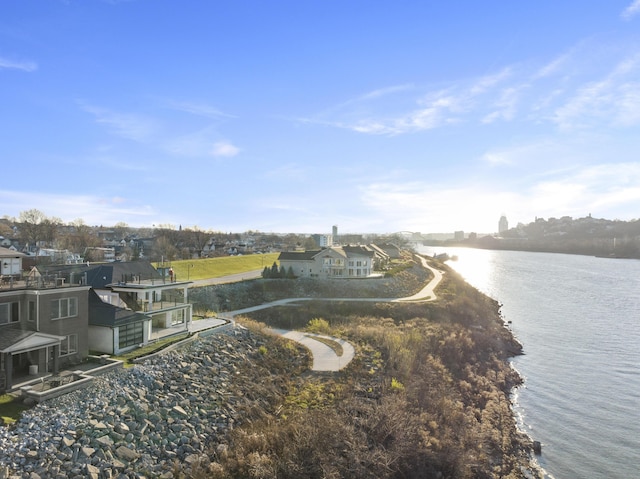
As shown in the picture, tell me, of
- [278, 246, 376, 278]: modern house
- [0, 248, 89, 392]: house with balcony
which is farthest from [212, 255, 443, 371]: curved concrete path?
[0, 248, 89, 392]: house with balcony

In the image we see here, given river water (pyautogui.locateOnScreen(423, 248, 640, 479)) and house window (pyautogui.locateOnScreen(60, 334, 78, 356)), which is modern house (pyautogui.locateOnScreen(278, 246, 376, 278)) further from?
house window (pyautogui.locateOnScreen(60, 334, 78, 356))

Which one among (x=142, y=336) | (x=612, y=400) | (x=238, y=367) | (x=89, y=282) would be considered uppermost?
(x=89, y=282)

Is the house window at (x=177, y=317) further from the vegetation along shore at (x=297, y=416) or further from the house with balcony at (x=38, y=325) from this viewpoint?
the house with balcony at (x=38, y=325)

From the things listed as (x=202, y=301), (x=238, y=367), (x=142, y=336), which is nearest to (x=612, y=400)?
(x=238, y=367)

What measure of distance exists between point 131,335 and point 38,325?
15.9 ft

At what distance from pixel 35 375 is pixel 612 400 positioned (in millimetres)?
29307

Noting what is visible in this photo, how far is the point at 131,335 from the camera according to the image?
22.0m

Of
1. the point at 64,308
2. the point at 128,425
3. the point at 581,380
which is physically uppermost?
the point at 64,308

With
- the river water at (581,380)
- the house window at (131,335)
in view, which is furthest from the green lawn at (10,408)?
the river water at (581,380)

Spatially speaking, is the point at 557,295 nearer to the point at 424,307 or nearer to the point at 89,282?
the point at 424,307

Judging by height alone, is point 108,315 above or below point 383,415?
above

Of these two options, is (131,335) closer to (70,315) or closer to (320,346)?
(70,315)

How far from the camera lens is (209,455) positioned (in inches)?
613

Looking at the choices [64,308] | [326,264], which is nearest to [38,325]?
[64,308]
